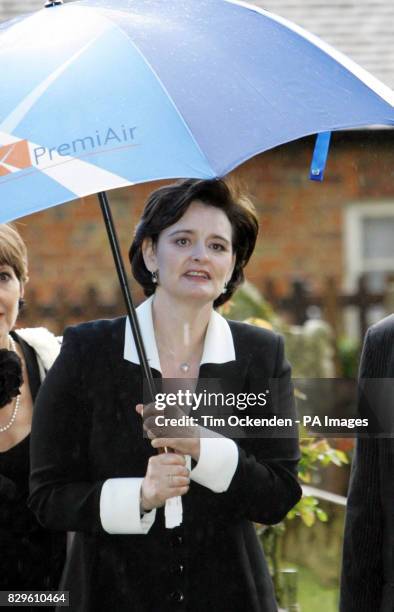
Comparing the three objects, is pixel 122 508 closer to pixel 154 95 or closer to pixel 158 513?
pixel 158 513

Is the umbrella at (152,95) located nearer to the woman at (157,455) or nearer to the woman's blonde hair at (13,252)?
the woman at (157,455)

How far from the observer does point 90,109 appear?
2729mm

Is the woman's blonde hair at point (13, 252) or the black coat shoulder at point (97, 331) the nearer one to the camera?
the black coat shoulder at point (97, 331)

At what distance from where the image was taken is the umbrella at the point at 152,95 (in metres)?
2.68

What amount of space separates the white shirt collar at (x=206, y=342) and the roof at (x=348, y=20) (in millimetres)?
8015

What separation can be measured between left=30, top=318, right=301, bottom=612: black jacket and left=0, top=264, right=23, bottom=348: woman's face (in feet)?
1.30

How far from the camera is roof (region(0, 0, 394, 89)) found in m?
11.1

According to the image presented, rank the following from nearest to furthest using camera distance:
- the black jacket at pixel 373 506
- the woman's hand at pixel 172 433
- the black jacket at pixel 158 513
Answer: the black jacket at pixel 373 506 → the woman's hand at pixel 172 433 → the black jacket at pixel 158 513

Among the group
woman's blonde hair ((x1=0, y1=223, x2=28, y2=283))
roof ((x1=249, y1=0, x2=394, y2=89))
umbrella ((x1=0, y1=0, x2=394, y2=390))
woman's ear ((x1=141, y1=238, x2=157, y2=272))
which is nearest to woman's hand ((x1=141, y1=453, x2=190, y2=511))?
umbrella ((x1=0, y1=0, x2=394, y2=390))

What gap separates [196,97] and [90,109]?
25 centimetres

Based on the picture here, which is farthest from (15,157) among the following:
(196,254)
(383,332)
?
(383,332)

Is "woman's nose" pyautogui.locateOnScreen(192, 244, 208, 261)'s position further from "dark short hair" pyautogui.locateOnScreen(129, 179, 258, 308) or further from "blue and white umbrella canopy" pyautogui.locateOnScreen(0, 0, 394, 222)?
"blue and white umbrella canopy" pyautogui.locateOnScreen(0, 0, 394, 222)

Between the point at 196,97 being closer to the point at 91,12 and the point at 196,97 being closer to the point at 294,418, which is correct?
the point at 91,12

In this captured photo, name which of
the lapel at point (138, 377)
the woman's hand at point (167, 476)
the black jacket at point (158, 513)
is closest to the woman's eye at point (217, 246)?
the lapel at point (138, 377)
